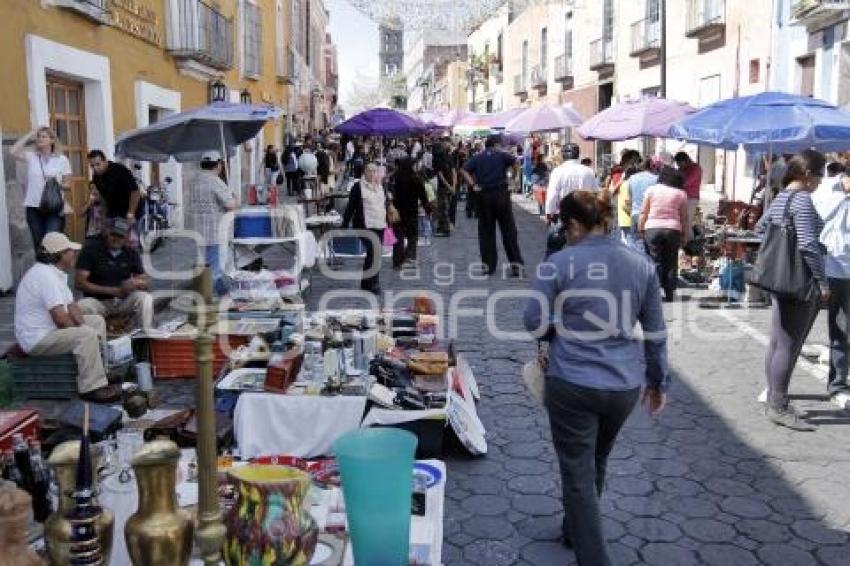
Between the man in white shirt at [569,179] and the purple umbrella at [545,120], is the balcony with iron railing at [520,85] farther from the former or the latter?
the man in white shirt at [569,179]

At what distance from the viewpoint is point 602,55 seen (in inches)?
1054

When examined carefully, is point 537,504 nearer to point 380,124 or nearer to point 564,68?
point 380,124

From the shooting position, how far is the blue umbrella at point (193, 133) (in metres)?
8.79

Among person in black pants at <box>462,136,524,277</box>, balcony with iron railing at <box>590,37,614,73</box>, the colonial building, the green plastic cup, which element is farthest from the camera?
balcony with iron railing at <box>590,37,614,73</box>

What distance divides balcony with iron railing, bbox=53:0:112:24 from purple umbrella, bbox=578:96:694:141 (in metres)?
7.25

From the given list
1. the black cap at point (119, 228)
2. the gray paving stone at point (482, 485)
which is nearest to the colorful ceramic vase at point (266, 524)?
the gray paving stone at point (482, 485)

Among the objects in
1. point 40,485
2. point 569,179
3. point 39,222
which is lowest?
point 40,485

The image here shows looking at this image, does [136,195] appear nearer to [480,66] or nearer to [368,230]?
[368,230]

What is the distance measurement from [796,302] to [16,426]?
14.4ft

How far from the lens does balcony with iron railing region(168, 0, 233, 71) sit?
14.8 m

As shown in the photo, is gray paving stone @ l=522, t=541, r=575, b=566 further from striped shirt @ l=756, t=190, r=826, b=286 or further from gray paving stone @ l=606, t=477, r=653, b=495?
striped shirt @ l=756, t=190, r=826, b=286

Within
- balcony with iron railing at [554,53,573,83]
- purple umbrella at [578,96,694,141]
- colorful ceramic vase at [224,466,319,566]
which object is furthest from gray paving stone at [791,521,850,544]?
balcony with iron railing at [554,53,573,83]

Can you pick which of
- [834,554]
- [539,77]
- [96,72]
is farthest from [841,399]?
[539,77]

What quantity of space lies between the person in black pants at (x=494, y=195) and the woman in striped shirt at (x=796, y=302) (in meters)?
5.24
